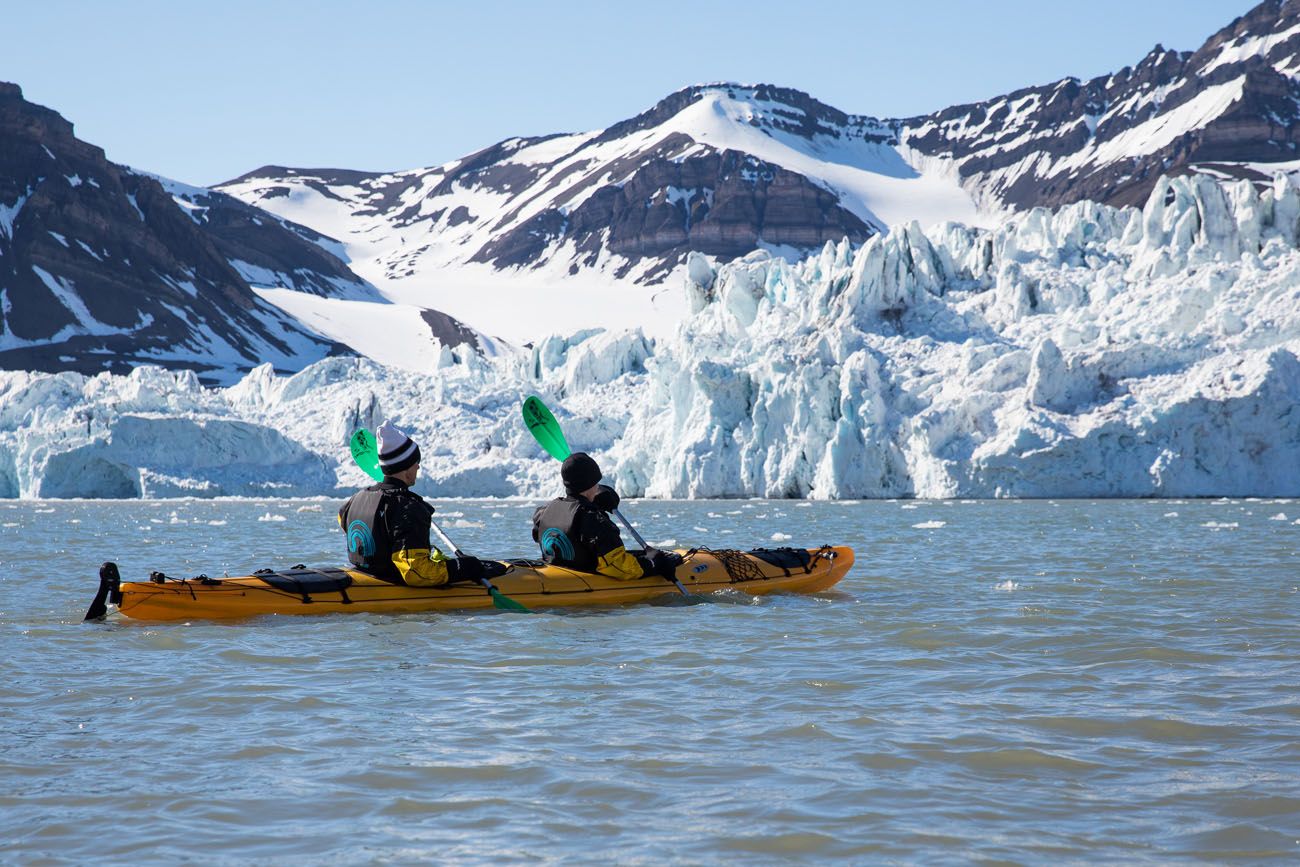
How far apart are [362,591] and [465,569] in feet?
2.59

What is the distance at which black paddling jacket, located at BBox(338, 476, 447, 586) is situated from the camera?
350 inches

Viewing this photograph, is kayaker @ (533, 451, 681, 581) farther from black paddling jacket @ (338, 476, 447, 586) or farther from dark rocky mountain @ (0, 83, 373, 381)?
dark rocky mountain @ (0, 83, 373, 381)

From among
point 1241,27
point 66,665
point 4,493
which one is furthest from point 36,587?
point 1241,27

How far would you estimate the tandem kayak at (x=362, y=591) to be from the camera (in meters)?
8.74

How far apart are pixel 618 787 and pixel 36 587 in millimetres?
8951

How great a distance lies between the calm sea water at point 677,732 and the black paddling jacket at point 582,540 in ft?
1.31

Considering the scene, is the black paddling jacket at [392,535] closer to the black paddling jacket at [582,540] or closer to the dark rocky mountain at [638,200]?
the black paddling jacket at [582,540]

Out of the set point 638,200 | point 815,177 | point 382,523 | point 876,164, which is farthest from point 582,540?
point 876,164

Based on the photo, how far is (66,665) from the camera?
6871 mm

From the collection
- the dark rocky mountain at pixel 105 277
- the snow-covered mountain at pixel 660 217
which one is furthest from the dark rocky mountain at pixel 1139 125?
the dark rocky mountain at pixel 105 277

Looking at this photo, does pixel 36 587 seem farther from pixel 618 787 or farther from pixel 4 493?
pixel 4 493

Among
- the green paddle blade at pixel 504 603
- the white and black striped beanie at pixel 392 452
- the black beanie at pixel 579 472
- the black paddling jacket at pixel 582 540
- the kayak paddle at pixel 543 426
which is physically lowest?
the green paddle blade at pixel 504 603

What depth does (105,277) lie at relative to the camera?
331ft

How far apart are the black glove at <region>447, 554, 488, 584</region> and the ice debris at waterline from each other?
21816 mm
